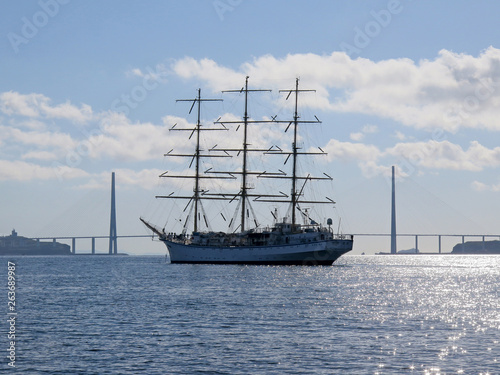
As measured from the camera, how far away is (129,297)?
205ft

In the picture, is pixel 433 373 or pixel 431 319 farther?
pixel 431 319

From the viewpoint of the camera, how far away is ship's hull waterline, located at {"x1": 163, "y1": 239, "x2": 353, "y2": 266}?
120000 mm

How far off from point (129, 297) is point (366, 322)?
2541 cm

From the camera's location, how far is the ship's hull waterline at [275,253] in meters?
120

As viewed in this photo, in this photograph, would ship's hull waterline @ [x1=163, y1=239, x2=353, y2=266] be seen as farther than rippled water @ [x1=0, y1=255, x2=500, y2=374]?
Yes

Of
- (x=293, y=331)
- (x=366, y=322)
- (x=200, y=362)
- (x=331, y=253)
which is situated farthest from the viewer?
(x=331, y=253)

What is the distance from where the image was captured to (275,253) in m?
120

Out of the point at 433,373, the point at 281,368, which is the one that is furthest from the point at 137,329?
the point at 433,373

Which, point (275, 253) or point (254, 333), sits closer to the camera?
point (254, 333)

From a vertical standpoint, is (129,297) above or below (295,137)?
below

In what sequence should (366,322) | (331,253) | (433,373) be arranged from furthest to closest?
(331,253), (366,322), (433,373)

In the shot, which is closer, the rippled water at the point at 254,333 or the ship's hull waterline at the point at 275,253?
the rippled water at the point at 254,333

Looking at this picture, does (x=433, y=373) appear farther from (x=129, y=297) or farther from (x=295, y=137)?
(x=295, y=137)

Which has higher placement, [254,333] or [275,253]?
[275,253]
